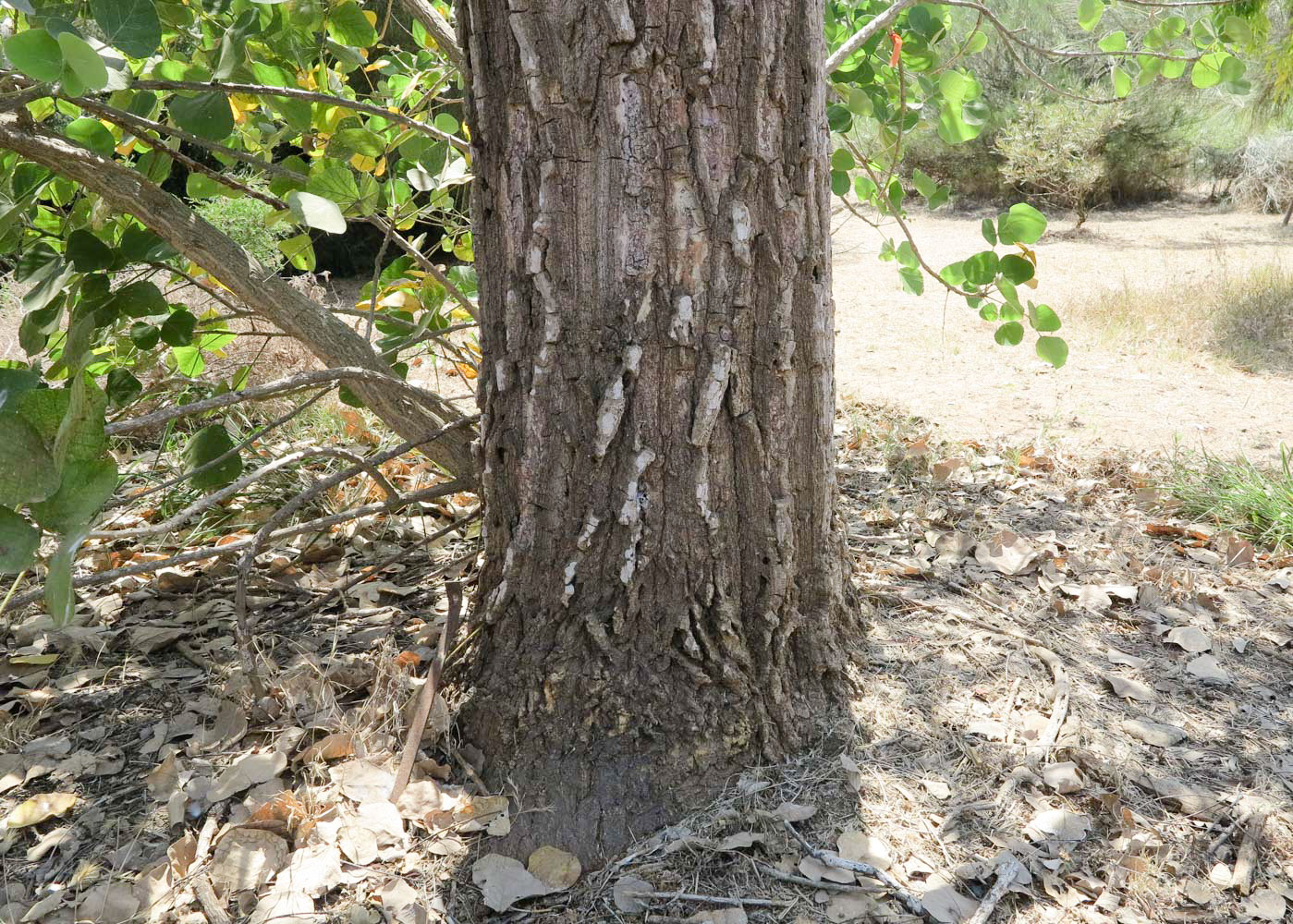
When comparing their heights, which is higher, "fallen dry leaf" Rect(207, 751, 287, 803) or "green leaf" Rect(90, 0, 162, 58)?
"green leaf" Rect(90, 0, 162, 58)

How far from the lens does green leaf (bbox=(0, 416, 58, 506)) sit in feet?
2.48

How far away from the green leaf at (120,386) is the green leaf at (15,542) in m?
1.36

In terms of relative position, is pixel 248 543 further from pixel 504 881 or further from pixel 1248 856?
pixel 1248 856

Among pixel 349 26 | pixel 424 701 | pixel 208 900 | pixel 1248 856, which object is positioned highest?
pixel 349 26

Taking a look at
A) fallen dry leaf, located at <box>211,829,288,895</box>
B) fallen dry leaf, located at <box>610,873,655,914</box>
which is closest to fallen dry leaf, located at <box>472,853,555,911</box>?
fallen dry leaf, located at <box>610,873,655,914</box>

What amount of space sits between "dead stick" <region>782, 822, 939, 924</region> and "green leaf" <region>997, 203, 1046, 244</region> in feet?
3.62

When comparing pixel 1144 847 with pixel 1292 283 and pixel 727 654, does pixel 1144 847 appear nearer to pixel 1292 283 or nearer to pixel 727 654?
pixel 727 654

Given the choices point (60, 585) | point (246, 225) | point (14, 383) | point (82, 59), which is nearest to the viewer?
point (60, 585)

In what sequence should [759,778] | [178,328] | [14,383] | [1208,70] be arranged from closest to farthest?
[14,383] → [759,778] → [178,328] → [1208,70]

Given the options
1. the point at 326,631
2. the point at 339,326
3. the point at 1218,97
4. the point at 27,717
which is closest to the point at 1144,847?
the point at 326,631

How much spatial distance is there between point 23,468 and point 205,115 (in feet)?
3.90

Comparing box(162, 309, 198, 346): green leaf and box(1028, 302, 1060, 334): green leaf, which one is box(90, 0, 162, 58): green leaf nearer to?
box(162, 309, 198, 346): green leaf

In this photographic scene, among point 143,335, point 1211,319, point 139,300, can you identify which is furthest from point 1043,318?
point 1211,319

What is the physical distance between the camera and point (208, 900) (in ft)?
4.00
